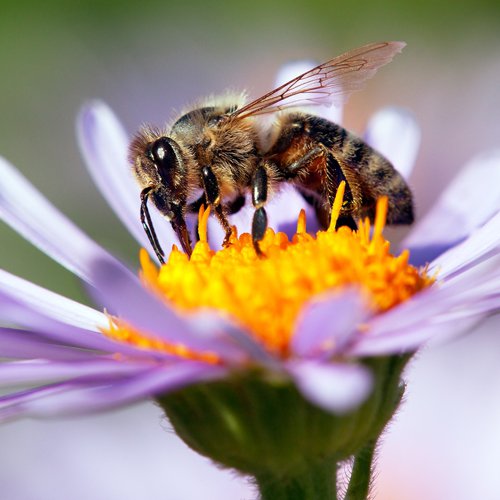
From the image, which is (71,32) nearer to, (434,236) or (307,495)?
(434,236)

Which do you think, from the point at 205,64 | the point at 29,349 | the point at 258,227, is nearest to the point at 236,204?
the point at 258,227

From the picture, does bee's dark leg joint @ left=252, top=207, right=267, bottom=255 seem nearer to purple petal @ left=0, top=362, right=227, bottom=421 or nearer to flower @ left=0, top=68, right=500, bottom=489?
flower @ left=0, top=68, right=500, bottom=489

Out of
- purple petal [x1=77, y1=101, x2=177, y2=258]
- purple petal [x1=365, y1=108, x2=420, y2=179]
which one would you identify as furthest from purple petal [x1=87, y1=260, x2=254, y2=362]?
purple petal [x1=365, y1=108, x2=420, y2=179]

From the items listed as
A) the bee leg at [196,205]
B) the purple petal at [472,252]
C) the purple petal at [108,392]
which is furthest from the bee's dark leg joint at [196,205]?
the purple petal at [108,392]

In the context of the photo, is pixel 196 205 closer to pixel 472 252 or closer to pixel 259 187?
pixel 259 187

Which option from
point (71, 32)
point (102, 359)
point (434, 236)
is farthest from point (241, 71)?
point (102, 359)

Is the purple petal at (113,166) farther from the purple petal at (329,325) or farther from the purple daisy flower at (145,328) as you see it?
the purple petal at (329,325)
